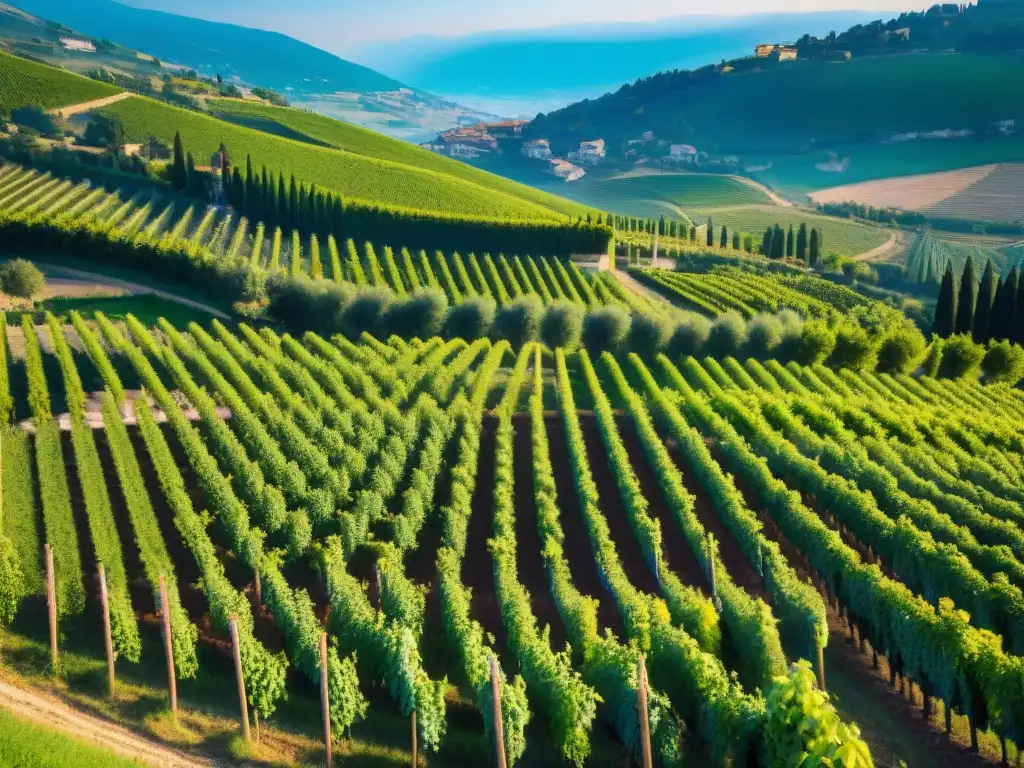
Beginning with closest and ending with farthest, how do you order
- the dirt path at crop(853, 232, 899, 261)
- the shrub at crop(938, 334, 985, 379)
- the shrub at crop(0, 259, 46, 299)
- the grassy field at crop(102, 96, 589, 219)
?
the shrub at crop(938, 334, 985, 379) < the shrub at crop(0, 259, 46, 299) < the grassy field at crop(102, 96, 589, 219) < the dirt path at crop(853, 232, 899, 261)

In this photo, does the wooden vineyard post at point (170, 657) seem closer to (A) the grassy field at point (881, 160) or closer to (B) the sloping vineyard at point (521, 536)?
(B) the sloping vineyard at point (521, 536)

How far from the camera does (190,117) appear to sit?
357ft

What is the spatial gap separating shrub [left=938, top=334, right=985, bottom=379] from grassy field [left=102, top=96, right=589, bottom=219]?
49.0m

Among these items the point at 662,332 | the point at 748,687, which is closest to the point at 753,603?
the point at 748,687

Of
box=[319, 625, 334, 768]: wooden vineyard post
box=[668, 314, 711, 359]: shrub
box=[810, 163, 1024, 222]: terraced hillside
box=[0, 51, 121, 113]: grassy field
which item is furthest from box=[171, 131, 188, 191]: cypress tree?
box=[810, 163, 1024, 222]: terraced hillside

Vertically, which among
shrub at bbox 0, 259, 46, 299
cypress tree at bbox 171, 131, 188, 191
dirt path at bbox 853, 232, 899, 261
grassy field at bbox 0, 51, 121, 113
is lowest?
dirt path at bbox 853, 232, 899, 261

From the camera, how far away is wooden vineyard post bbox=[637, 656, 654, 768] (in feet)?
54.6

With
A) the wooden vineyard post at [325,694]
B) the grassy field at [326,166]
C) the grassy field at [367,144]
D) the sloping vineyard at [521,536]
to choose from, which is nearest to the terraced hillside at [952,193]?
the grassy field at [367,144]

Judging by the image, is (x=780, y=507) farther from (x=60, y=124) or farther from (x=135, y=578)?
(x=60, y=124)

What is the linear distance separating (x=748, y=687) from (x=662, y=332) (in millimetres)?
34831

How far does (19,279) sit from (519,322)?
30631mm

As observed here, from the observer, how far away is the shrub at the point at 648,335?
53.8 m

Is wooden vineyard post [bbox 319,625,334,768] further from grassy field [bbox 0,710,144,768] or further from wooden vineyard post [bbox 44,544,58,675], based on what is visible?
wooden vineyard post [bbox 44,544,58,675]

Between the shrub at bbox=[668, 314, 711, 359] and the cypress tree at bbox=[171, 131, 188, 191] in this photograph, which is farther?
the cypress tree at bbox=[171, 131, 188, 191]
